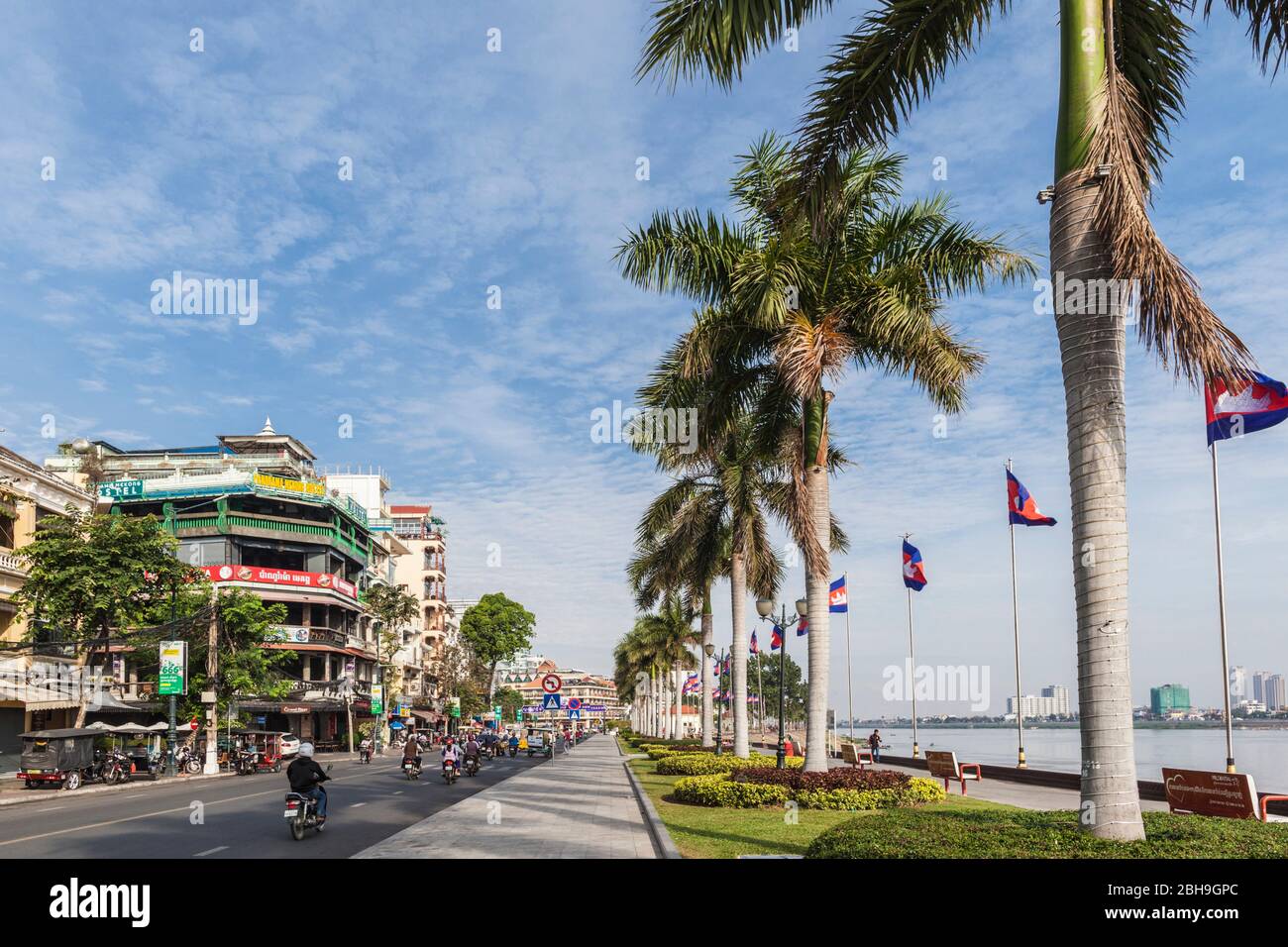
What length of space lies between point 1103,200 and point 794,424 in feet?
43.1

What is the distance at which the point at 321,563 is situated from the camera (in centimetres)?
7156

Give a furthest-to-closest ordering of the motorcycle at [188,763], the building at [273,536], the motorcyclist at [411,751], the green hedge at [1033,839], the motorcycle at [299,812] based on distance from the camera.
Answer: the building at [273,536]
the motorcycle at [188,763]
the motorcyclist at [411,751]
the motorcycle at [299,812]
the green hedge at [1033,839]

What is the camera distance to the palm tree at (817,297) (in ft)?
61.2

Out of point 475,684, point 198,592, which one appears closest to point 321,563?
point 198,592

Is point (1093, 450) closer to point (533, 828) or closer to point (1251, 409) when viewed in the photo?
point (533, 828)

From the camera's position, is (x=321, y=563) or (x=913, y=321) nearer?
(x=913, y=321)

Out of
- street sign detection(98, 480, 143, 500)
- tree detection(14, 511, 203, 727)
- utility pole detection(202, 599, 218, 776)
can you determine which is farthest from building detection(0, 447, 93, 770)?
street sign detection(98, 480, 143, 500)

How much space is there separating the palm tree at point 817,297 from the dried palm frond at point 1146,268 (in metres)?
7.98

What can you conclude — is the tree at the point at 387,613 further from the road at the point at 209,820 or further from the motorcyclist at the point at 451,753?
the road at the point at 209,820

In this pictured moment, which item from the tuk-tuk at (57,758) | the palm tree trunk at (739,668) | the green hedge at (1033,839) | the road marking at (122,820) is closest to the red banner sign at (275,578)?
the tuk-tuk at (57,758)

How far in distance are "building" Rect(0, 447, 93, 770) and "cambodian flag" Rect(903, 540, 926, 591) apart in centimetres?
3503
